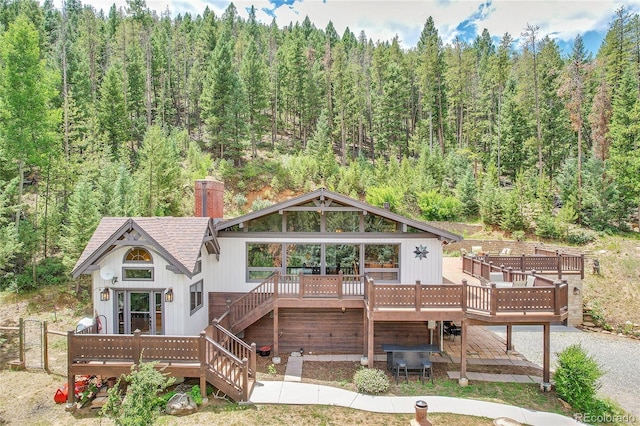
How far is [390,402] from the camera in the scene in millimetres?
9586

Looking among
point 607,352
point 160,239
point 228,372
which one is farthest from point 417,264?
point 607,352

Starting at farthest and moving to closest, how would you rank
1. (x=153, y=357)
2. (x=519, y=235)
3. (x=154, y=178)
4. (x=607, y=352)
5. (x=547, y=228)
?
(x=519, y=235)
(x=547, y=228)
(x=154, y=178)
(x=607, y=352)
(x=153, y=357)

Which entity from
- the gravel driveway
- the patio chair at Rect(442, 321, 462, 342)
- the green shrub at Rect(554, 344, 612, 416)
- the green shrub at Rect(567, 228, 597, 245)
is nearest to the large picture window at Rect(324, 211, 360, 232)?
the patio chair at Rect(442, 321, 462, 342)

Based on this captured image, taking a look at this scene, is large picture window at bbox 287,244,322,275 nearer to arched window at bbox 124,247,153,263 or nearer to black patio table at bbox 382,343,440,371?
black patio table at bbox 382,343,440,371

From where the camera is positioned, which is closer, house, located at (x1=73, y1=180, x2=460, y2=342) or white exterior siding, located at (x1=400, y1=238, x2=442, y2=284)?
house, located at (x1=73, y1=180, x2=460, y2=342)

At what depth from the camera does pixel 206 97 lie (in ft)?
112

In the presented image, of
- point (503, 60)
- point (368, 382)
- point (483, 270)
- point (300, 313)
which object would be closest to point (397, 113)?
point (503, 60)

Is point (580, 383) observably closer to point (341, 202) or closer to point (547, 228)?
point (341, 202)

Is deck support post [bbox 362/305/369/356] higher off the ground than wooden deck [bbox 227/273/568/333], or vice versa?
wooden deck [bbox 227/273/568/333]

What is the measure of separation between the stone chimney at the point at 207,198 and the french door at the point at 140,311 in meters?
3.58

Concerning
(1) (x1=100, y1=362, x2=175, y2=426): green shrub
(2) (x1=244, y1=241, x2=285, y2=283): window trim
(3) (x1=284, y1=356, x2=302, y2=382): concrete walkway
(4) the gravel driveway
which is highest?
(2) (x1=244, y1=241, x2=285, y2=283): window trim

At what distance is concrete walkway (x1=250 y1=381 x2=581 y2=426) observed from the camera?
29.7 ft

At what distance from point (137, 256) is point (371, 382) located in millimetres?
7888

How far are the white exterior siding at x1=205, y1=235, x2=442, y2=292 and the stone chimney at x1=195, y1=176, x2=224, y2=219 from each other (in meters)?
1.14
